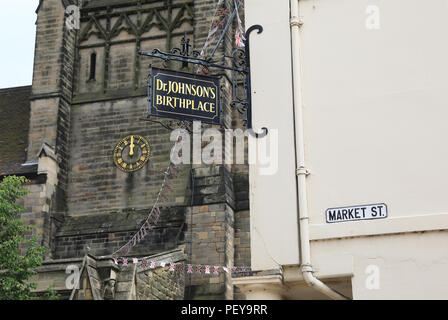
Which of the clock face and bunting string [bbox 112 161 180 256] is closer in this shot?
bunting string [bbox 112 161 180 256]

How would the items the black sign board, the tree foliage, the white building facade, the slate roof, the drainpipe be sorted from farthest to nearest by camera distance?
1. the slate roof
2. the tree foliage
3. the black sign board
4. the drainpipe
5. the white building facade

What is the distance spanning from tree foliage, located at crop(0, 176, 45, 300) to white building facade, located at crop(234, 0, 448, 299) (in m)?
8.74

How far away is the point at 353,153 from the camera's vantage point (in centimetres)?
1016

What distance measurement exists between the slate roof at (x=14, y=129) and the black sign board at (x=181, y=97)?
45.7 feet

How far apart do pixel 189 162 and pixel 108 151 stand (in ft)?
9.11

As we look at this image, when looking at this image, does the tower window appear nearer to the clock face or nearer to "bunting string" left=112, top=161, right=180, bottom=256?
the clock face

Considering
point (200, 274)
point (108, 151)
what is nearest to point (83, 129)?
point (108, 151)

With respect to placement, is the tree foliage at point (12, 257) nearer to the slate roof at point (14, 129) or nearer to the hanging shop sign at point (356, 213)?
the slate roof at point (14, 129)

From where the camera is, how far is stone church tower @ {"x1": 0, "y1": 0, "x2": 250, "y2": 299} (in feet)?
75.8

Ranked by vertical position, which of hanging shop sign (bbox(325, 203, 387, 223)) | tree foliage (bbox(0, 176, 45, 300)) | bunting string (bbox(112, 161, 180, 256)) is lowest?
hanging shop sign (bbox(325, 203, 387, 223))

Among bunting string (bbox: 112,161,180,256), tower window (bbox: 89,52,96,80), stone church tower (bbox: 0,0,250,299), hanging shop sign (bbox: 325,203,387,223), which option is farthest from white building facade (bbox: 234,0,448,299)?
tower window (bbox: 89,52,96,80)

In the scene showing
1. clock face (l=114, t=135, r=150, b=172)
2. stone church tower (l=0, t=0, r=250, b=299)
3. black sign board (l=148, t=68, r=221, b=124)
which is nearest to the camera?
black sign board (l=148, t=68, r=221, b=124)

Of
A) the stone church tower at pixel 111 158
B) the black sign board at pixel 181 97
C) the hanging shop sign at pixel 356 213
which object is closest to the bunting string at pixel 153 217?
the stone church tower at pixel 111 158

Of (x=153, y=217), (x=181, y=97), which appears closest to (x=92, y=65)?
(x=153, y=217)
